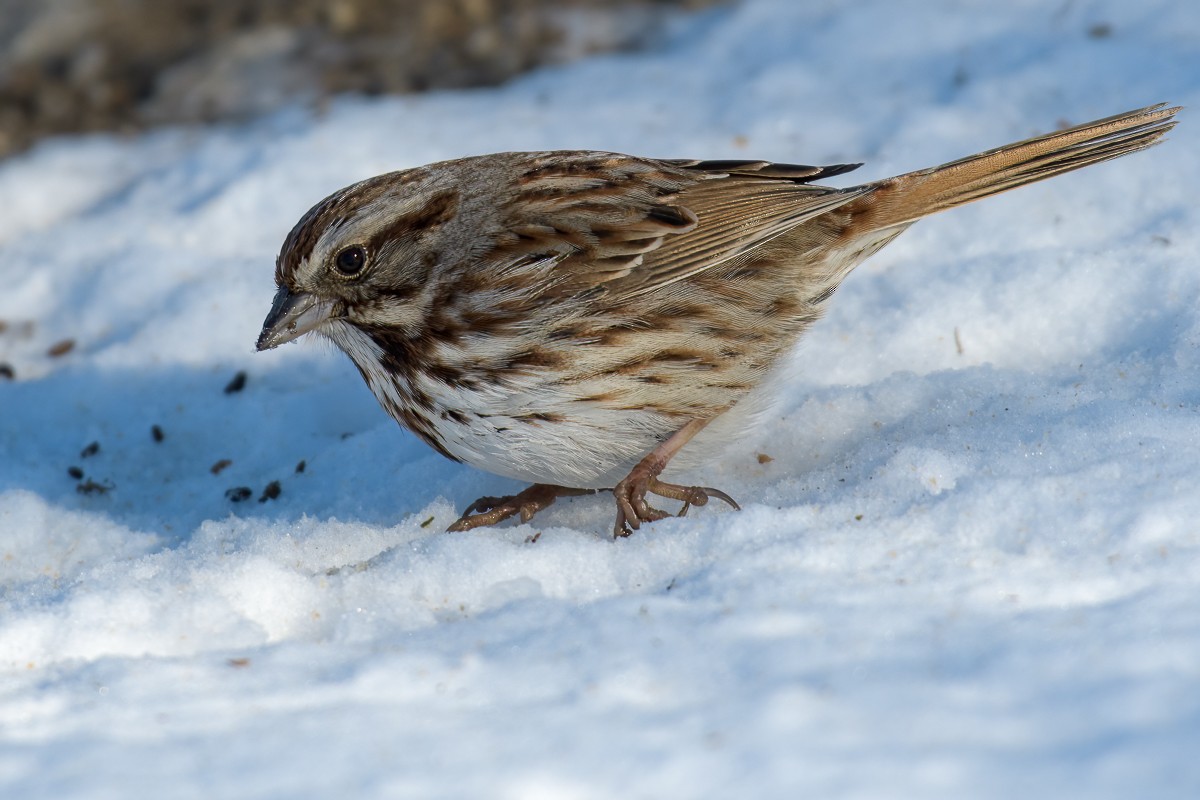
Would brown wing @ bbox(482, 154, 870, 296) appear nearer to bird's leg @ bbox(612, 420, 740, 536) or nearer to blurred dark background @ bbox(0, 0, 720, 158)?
bird's leg @ bbox(612, 420, 740, 536)

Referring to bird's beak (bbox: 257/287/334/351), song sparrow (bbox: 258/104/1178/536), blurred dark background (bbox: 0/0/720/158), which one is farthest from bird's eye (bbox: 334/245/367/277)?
blurred dark background (bbox: 0/0/720/158)

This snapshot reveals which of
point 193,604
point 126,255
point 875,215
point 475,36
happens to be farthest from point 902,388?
point 475,36

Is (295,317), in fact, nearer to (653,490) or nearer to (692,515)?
(653,490)

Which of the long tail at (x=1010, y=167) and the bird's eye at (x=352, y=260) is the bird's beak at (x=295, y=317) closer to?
the bird's eye at (x=352, y=260)

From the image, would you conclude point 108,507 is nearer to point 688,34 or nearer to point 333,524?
point 333,524

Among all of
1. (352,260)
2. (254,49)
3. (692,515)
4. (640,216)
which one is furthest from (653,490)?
(254,49)
